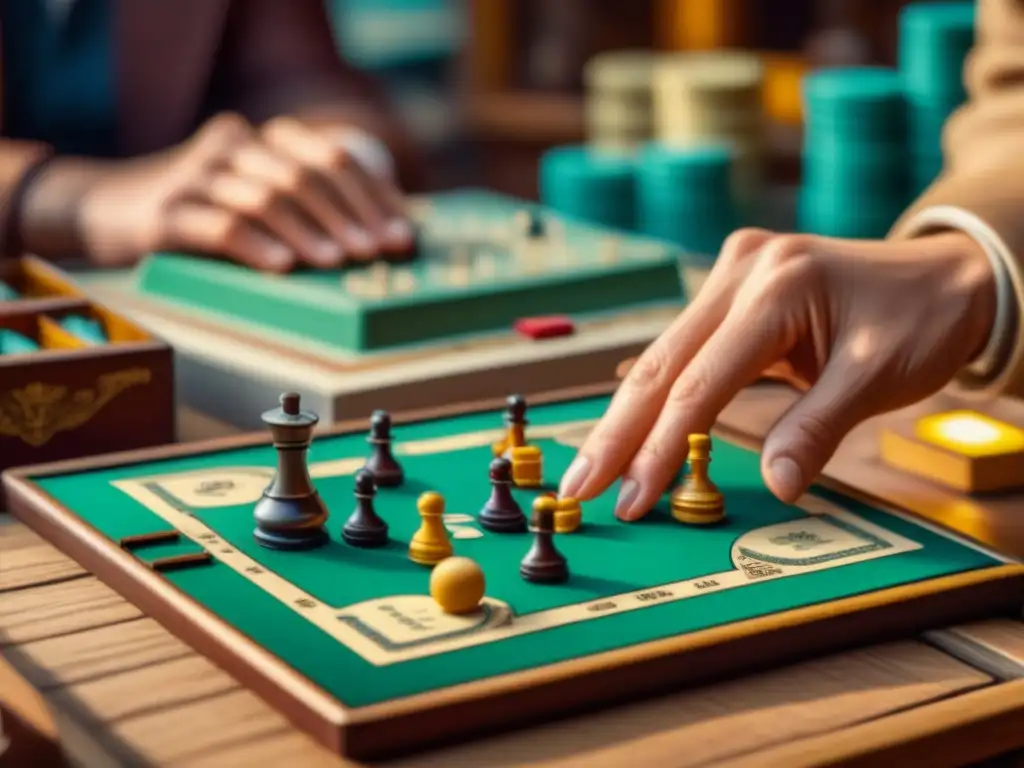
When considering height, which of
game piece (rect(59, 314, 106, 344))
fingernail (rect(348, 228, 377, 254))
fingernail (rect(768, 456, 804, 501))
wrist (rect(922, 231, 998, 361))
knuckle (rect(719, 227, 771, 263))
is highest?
knuckle (rect(719, 227, 771, 263))

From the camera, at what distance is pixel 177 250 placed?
173cm

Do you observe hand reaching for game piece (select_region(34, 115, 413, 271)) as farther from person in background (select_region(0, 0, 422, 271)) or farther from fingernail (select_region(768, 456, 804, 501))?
fingernail (select_region(768, 456, 804, 501))

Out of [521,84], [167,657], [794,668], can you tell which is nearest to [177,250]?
[167,657]

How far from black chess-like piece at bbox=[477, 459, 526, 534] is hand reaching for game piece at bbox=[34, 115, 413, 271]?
0.67m

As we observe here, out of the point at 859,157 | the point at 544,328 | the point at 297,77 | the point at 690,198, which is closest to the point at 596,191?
the point at 690,198

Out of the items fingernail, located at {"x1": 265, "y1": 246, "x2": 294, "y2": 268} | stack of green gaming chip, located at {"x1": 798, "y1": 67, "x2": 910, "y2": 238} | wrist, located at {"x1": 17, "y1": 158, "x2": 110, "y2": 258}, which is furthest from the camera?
stack of green gaming chip, located at {"x1": 798, "y1": 67, "x2": 910, "y2": 238}

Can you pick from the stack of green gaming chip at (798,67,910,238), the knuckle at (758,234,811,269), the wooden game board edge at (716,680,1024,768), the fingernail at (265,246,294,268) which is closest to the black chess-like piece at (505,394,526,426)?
the knuckle at (758,234,811,269)

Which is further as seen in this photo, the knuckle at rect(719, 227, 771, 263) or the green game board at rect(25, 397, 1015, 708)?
the knuckle at rect(719, 227, 771, 263)

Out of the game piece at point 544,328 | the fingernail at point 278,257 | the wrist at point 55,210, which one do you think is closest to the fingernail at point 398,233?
the fingernail at point 278,257

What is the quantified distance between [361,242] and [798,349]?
614mm

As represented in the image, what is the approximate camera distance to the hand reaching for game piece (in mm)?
1639

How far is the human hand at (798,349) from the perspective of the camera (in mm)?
1056

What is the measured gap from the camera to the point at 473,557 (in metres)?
0.95

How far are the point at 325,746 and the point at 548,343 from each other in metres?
0.77
